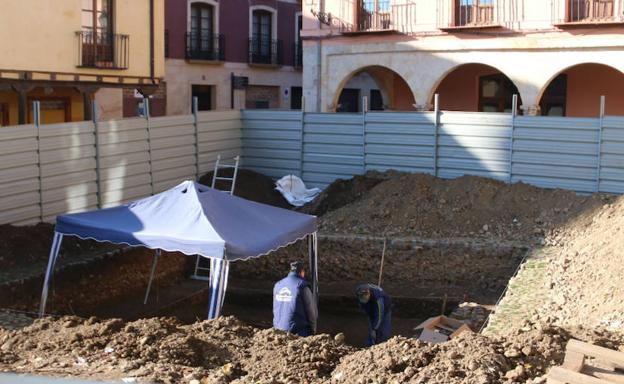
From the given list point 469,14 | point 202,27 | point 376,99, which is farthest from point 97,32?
point 376,99

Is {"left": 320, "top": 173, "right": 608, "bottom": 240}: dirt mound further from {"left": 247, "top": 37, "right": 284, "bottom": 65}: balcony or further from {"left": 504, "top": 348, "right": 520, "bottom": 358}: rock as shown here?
{"left": 247, "top": 37, "right": 284, "bottom": 65}: balcony

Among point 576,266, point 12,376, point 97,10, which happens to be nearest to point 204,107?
point 97,10

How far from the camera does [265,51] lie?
1275 inches

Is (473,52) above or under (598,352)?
above

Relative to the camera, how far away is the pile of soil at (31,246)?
14.1 m

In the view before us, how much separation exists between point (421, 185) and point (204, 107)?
1402cm

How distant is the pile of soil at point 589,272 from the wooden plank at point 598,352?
241cm

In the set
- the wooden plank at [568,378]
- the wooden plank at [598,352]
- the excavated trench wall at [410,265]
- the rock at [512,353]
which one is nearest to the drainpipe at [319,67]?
the excavated trench wall at [410,265]

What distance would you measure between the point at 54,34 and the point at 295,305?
1327 centimetres

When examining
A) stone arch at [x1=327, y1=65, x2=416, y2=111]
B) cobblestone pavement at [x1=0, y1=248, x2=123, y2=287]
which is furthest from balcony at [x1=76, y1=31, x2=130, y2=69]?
cobblestone pavement at [x1=0, y1=248, x2=123, y2=287]

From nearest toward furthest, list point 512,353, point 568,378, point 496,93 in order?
point 568,378 → point 512,353 → point 496,93

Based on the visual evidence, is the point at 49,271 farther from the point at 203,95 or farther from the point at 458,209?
the point at 203,95

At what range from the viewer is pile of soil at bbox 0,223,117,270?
14133 millimetres

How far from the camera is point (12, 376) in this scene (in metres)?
8.10
